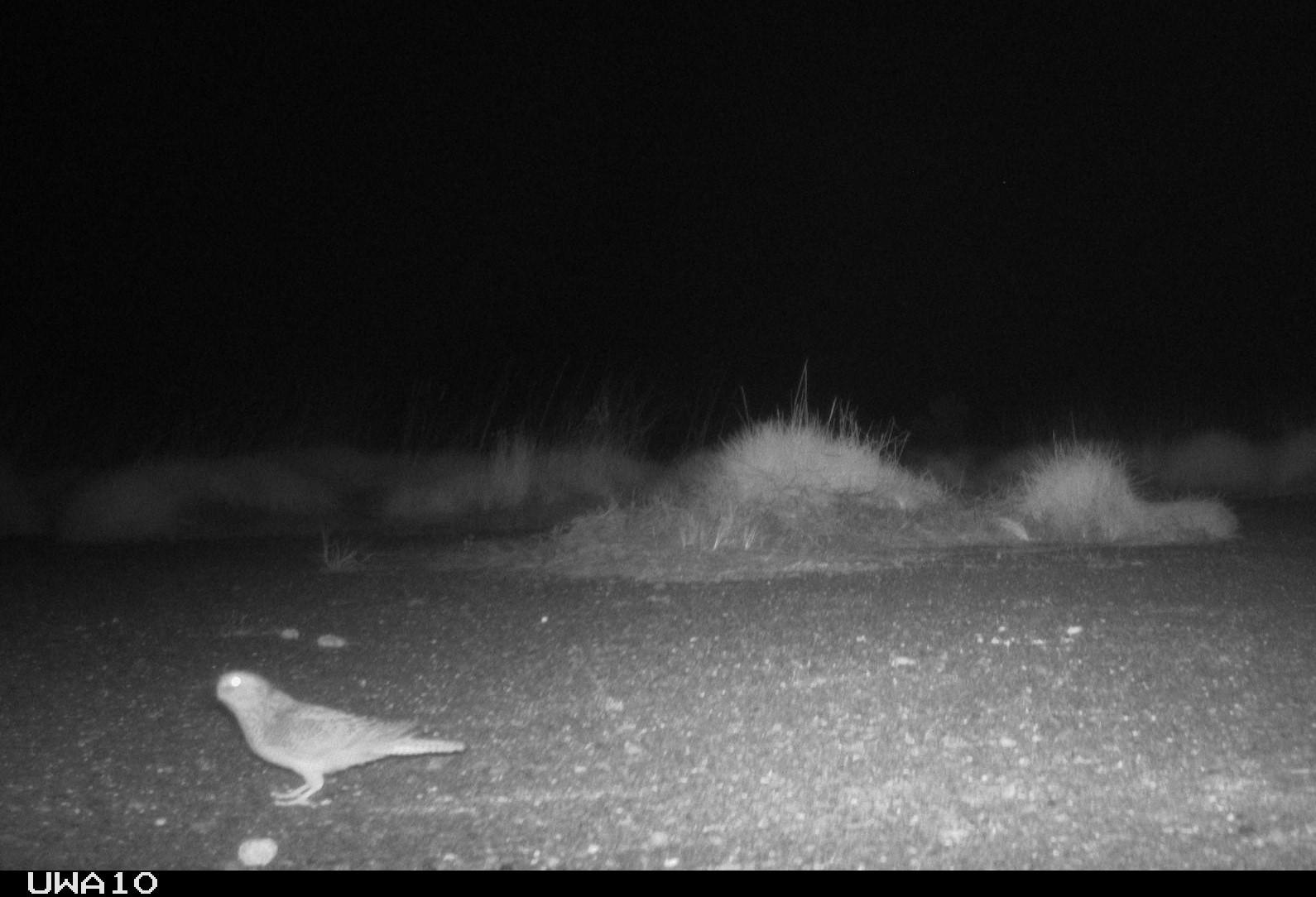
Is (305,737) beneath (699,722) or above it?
above

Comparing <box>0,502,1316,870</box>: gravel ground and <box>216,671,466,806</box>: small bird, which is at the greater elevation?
<box>216,671,466,806</box>: small bird

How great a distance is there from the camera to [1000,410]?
86.9ft

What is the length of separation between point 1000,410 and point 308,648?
22.3 metres

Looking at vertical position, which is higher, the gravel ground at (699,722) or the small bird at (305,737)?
the small bird at (305,737)

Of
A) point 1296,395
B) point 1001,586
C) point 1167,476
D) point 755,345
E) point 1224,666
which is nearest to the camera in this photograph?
point 1224,666

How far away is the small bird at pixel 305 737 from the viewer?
157 inches

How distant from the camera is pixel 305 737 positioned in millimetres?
4004

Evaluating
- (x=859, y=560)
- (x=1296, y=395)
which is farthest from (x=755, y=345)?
(x=859, y=560)

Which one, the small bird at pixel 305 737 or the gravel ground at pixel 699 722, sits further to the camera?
the small bird at pixel 305 737

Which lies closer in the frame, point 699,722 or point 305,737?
point 305,737

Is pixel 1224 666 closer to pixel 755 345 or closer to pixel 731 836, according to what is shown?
pixel 731 836

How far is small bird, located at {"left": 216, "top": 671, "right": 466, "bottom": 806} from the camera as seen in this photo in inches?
157

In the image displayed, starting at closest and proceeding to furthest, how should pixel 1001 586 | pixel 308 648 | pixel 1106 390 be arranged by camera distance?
pixel 308 648
pixel 1001 586
pixel 1106 390

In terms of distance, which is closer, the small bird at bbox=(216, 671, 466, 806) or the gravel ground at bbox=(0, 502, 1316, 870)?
the gravel ground at bbox=(0, 502, 1316, 870)
